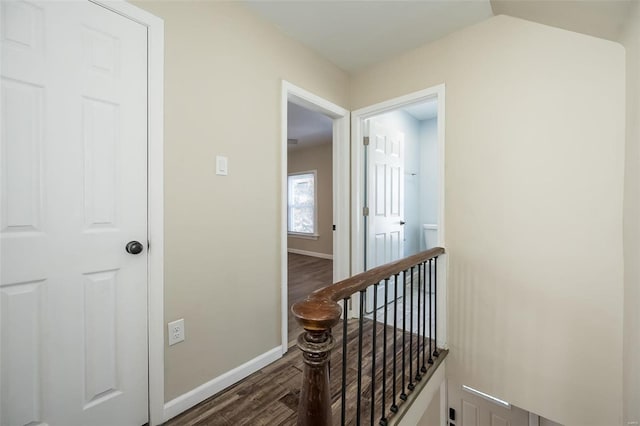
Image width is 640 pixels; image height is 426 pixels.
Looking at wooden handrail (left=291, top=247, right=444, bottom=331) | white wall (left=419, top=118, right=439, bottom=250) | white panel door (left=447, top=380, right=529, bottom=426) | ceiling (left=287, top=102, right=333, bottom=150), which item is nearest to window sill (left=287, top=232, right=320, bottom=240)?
ceiling (left=287, top=102, right=333, bottom=150)

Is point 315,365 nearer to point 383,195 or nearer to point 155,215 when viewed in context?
point 155,215

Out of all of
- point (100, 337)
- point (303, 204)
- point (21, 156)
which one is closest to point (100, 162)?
point (21, 156)

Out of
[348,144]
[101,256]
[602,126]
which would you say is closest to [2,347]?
[101,256]

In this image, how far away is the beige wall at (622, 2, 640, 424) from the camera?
119 centimetres

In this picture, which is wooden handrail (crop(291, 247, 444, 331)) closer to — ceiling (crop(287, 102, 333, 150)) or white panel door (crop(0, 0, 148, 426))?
white panel door (crop(0, 0, 148, 426))

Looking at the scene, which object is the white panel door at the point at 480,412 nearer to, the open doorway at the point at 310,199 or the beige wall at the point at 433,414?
the beige wall at the point at 433,414

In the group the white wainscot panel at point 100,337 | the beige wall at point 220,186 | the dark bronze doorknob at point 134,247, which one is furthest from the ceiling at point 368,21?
the white wainscot panel at point 100,337

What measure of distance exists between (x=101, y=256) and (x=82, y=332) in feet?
1.08

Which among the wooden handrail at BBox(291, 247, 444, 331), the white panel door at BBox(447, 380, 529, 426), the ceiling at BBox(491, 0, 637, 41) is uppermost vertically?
the ceiling at BBox(491, 0, 637, 41)

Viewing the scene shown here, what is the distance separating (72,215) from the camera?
43.3 inches

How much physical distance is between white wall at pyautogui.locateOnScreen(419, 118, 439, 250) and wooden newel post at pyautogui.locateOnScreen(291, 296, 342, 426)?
3596mm

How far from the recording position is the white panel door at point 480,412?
268 centimetres

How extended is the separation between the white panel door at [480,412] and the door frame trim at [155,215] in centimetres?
266

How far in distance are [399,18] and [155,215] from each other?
202cm
